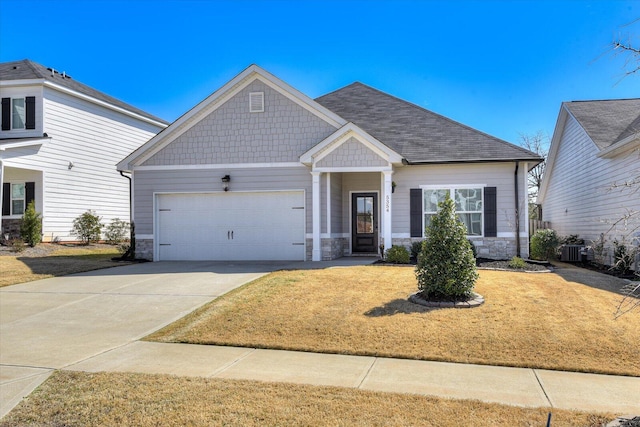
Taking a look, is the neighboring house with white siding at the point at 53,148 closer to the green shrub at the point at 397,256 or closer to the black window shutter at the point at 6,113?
the black window shutter at the point at 6,113

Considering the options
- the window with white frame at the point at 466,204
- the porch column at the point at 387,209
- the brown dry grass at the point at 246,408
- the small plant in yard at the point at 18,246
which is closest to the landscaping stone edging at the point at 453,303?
the brown dry grass at the point at 246,408

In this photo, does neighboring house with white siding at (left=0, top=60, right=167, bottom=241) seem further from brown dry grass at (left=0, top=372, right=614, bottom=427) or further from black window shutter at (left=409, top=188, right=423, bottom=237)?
brown dry grass at (left=0, top=372, right=614, bottom=427)

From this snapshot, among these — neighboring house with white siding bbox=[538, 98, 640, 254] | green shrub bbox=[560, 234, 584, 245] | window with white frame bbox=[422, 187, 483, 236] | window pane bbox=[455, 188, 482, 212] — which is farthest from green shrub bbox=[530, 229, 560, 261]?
window pane bbox=[455, 188, 482, 212]

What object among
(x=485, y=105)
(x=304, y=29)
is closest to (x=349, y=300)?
(x=304, y=29)

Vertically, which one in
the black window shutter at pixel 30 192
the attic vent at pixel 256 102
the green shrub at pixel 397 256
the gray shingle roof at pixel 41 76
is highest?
the gray shingle roof at pixel 41 76

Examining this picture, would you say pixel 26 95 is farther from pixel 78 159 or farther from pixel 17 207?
pixel 17 207

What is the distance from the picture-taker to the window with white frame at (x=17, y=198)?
18.3 m

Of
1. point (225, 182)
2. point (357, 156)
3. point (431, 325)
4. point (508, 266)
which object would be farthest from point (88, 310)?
point (508, 266)

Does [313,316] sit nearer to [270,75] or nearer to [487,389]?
[487,389]

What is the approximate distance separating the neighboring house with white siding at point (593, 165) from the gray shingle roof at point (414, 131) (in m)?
2.23

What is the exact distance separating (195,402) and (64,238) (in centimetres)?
1729

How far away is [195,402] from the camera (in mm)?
4344

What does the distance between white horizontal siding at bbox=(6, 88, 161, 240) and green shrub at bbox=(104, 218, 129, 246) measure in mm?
752

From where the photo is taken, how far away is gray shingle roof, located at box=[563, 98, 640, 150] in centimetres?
1400
